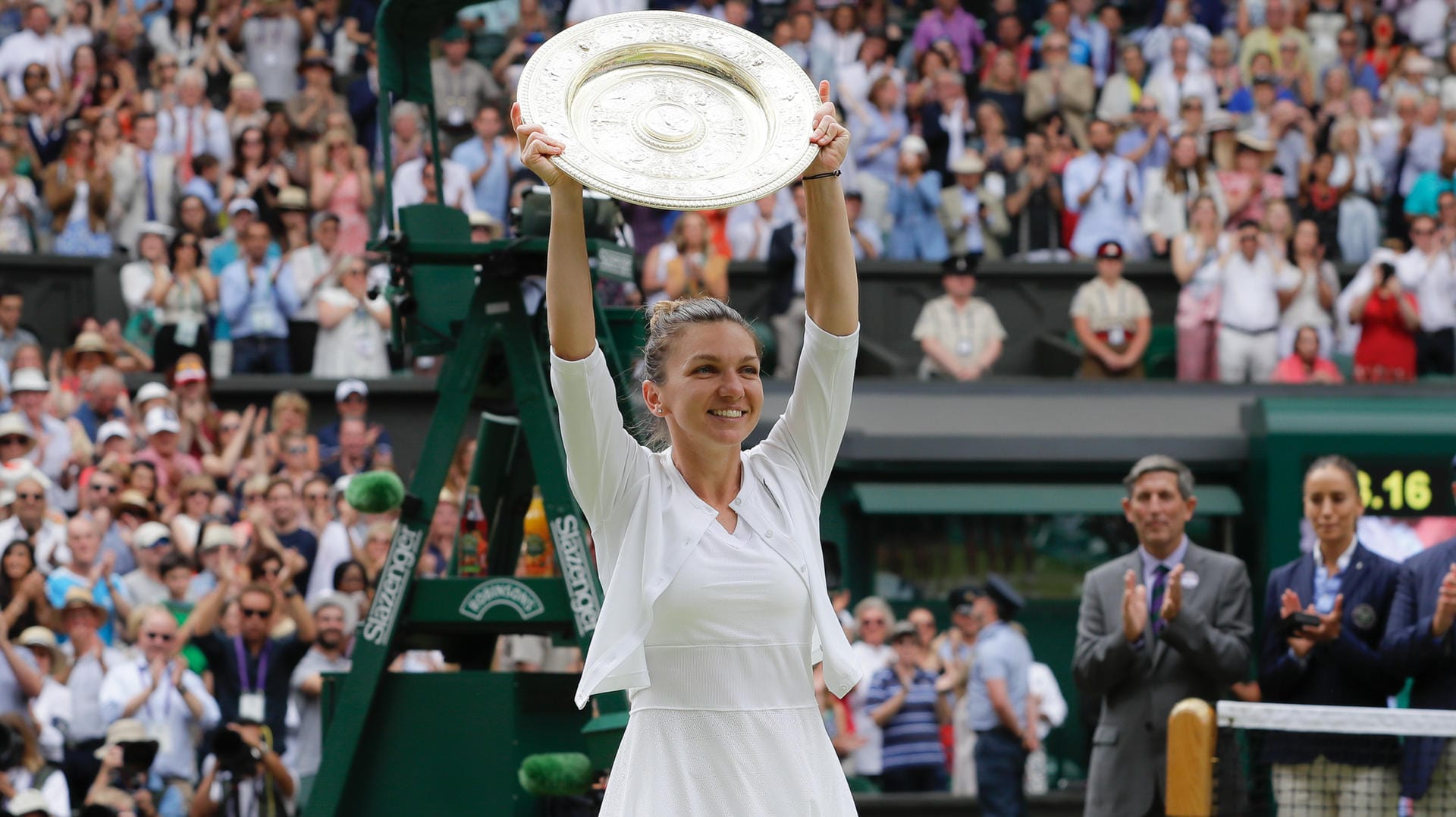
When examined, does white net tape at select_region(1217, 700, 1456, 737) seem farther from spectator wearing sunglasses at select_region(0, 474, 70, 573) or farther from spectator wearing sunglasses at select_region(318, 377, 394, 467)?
spectator wearing sunglasses at select_region(318, 377, 394, 467)

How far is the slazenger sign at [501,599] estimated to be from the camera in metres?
5.98

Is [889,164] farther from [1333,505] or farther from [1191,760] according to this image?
[1191,760]

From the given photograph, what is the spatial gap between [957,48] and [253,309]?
683 centimetres

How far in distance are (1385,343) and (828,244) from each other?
11.5m

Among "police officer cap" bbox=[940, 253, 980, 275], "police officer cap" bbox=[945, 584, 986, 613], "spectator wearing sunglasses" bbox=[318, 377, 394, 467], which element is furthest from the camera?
"police officer cap" bbox=[940, 253, 980, 275]

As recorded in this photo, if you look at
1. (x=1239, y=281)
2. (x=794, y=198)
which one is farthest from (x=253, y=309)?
(x=1239, y=281)

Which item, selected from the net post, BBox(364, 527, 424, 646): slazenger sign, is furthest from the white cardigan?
BBox(364, 527, 424, 646): slazenger sign

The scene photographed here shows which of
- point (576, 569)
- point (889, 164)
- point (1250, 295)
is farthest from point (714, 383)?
point (889, 164)

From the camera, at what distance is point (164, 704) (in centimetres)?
941

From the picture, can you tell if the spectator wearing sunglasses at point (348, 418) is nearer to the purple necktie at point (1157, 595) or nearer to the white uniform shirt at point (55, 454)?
the white uniform shirt at point (55, 454)

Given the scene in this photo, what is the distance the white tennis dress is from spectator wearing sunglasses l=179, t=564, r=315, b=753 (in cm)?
634

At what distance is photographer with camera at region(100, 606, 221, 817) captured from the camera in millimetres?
9305

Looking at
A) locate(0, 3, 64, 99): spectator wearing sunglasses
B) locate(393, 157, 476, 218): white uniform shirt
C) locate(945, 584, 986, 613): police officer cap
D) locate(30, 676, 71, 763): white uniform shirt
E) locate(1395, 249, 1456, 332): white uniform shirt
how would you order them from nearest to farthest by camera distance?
1. locate(30, 676, 71, 763): white uniform shirt
2. locate(945, 584, 986, 613): police officer cap
3. locate(393, 157, 476, 218): white uniform shirt
4. locate(1395, 249, 1456, 332): white uniform shirt
5. locate(0, 3, 64, 99): spectator wearing sunglasses

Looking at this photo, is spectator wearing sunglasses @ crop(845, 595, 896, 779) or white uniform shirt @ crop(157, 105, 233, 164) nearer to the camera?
spectator wearing sunglasses @ crop(845, 595, 896, 779)
